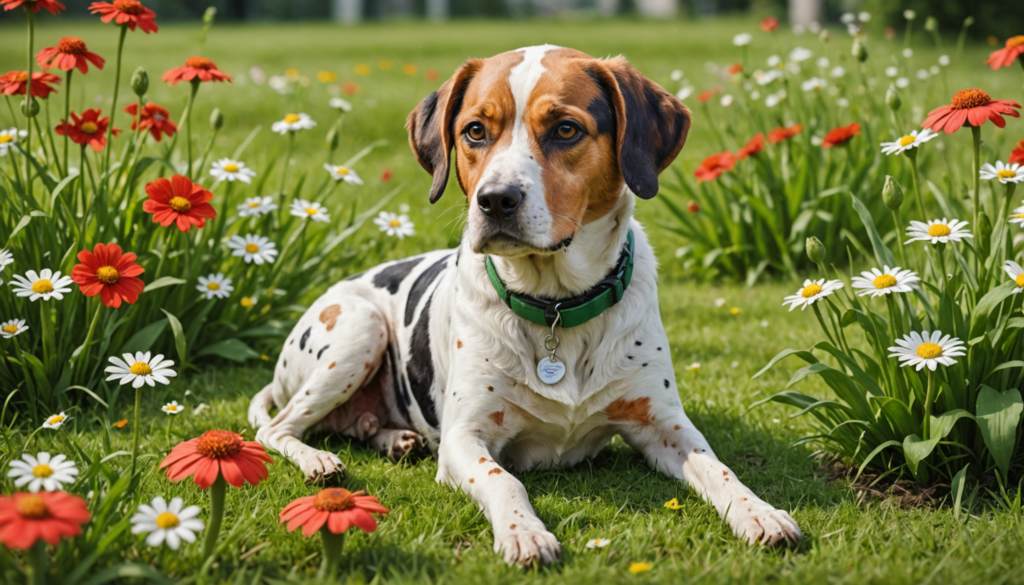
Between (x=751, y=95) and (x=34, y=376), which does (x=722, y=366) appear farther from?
(x=34, y=376)

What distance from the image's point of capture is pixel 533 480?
3383mm

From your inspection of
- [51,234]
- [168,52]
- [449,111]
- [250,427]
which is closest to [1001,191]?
[449,111]

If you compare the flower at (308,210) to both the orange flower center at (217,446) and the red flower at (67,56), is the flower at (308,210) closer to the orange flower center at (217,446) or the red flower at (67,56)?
the red flower at (67,56)

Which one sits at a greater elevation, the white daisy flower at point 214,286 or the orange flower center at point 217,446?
the orange flower center at point 217,446

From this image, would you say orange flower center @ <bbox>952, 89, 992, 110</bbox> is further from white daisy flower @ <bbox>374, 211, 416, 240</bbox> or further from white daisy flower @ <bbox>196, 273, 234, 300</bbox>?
white daisy flower @ <bbox>196, 273, 234, 300</bbox>

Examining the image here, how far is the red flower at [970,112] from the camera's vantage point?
289cm

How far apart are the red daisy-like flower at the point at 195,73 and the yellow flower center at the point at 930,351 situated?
3.06 meters

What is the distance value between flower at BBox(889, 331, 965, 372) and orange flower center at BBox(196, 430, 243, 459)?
79.7 inches

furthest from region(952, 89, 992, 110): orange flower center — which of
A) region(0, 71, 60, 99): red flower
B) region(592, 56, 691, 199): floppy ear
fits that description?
region(0, 71, 60, 99): red flower

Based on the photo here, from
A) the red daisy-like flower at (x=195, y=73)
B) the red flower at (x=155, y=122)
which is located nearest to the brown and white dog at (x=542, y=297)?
the red daisy-like flower at (x=195, y=73)

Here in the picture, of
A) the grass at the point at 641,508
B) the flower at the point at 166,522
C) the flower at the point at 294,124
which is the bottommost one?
the grass at the point at 641,508

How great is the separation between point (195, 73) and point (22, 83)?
0.72 meters

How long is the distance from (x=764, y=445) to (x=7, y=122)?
9424 mm

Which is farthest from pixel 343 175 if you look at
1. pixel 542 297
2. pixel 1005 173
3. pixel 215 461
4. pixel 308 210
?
pixel 1005 173
